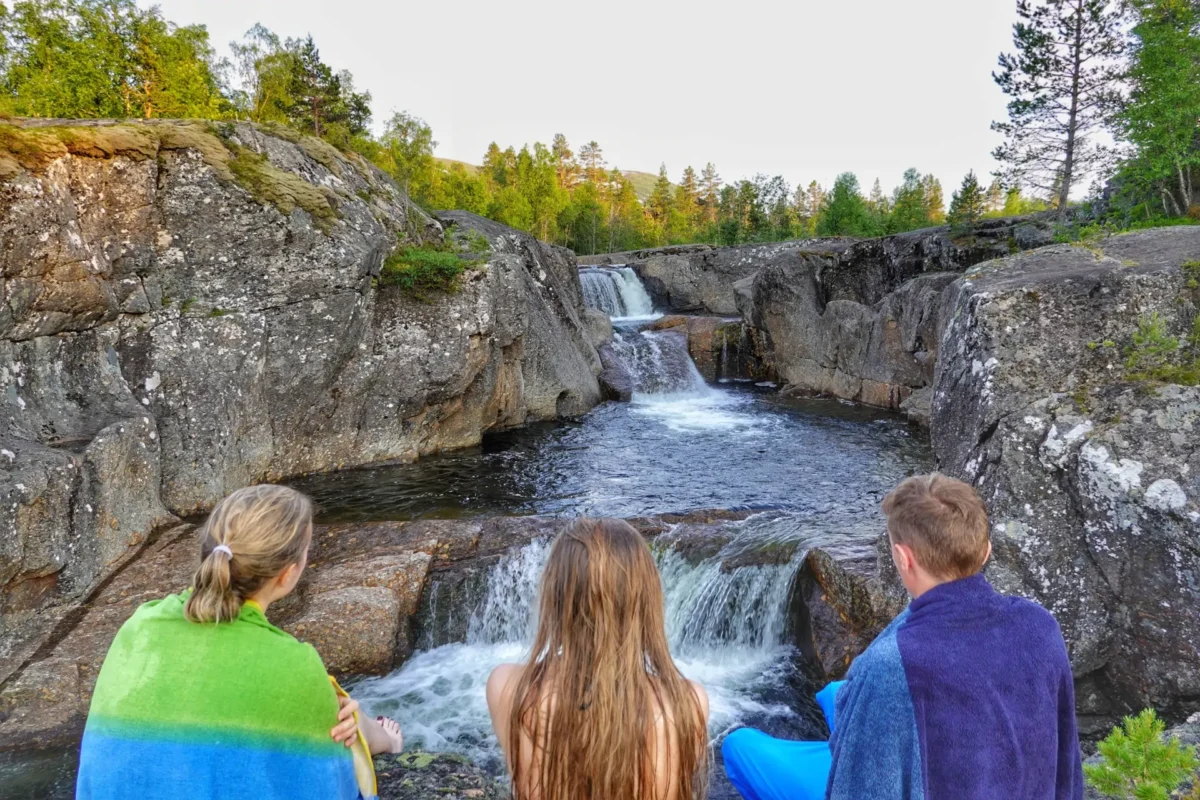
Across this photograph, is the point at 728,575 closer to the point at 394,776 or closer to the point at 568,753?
the point at 394,776

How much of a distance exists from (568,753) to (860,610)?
5.16 m

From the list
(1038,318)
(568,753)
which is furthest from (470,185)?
(568,753)

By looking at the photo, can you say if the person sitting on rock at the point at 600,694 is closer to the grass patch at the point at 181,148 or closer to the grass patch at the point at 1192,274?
the grass patch at the point at 1192,274

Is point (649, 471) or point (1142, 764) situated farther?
point (649, 471)

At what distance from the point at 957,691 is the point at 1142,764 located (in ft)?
3.56

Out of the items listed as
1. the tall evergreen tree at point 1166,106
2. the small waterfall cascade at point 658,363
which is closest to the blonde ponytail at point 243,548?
the small waterfall cascade at point 658,363

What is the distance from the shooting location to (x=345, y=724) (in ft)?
7.15

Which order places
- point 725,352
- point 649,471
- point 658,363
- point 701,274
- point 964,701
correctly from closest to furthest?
1. point 964,701
2. point 649,471
3. point 658,363
4. point 725,352
5. point 701,274

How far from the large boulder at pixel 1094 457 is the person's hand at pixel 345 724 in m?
4.95

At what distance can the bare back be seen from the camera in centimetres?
198

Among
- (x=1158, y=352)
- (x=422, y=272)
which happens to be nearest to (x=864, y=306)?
(x=422, y=272)

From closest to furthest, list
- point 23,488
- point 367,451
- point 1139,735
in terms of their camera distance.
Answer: point 1139,735
point 23,488
point 367,451

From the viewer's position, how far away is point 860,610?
627cm

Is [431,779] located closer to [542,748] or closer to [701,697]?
[542,748]
